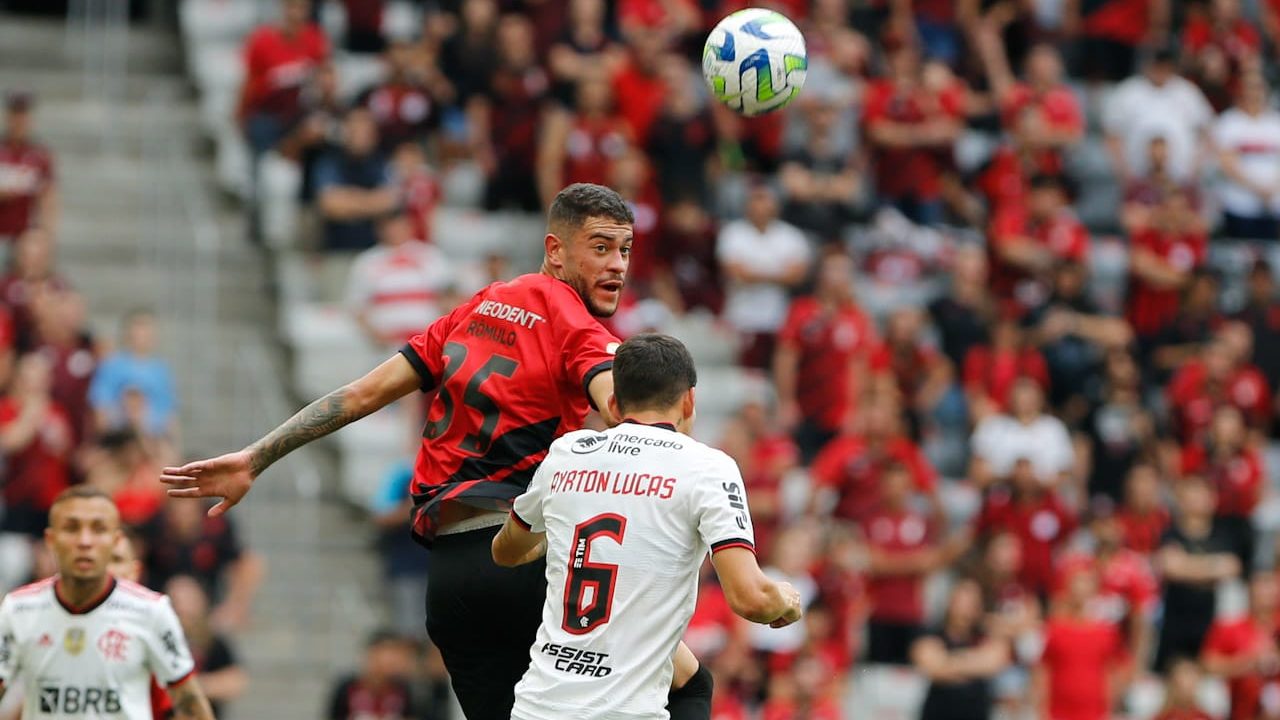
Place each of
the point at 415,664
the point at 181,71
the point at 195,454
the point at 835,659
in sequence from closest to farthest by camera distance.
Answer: the point at 415,664 < the point at 835,659 < the point at 195,454 < the point at 181,71

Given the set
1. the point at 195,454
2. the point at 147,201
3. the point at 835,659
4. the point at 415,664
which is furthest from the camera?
the point at 147,201

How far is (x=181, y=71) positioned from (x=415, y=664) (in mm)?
8288

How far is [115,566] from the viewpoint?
1048 cm

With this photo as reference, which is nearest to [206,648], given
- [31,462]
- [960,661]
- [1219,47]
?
[31,462]

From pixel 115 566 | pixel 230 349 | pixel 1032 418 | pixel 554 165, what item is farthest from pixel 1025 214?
pixel 115 566

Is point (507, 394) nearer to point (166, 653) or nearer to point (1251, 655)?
point (166, 653)

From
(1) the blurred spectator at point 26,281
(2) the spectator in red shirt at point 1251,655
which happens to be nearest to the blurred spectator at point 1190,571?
(2) the spectator in red shirt at point 1251,655

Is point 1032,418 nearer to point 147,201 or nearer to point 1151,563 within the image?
point 1151,563

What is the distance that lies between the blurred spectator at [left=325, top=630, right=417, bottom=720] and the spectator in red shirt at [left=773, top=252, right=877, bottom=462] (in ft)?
14.7

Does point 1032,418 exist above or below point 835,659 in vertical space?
above

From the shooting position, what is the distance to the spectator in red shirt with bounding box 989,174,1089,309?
765 inches

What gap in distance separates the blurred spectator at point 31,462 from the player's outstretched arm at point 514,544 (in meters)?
8.06

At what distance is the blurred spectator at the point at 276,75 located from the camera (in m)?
18.5

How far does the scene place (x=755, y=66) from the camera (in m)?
9.60
